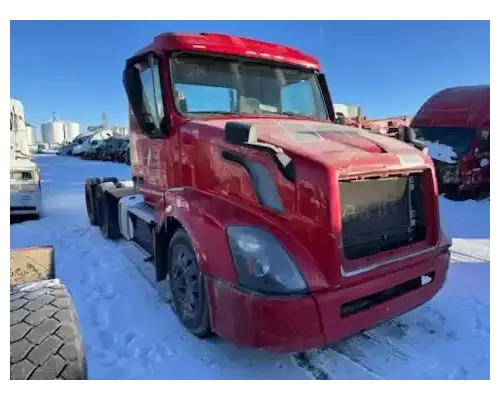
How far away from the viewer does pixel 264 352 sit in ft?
9.92

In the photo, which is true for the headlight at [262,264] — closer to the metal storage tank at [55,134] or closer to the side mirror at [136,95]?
the side mirror at [136,95]

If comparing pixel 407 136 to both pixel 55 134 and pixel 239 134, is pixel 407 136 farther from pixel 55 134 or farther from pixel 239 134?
pixel 55 134

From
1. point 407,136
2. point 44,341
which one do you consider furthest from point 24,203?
point 407,136

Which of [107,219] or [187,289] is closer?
[187,289]

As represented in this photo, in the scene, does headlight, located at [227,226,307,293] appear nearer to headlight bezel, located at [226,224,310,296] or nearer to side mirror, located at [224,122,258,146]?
headlight bezel, located at [226,224,310,296]

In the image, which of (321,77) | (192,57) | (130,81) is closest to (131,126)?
(130,81)

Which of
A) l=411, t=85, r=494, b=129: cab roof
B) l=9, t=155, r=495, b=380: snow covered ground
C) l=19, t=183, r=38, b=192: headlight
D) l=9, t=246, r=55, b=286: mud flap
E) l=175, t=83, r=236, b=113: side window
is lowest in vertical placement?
l=9, t=155, r=495, b=380: snow covered ground

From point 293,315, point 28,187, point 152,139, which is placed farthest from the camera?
point 28,187

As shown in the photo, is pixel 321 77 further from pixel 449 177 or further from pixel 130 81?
pixel 449 177

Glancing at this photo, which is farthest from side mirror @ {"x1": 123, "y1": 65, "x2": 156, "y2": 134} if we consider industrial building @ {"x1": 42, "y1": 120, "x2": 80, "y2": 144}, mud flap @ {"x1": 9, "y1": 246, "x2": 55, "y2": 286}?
industrial building @ {"x1": 42, "y1": 120, "x2": 80, "y2": 144}

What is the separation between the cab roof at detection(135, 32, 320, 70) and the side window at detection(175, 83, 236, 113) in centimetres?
33

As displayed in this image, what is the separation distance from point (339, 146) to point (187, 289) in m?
1.68

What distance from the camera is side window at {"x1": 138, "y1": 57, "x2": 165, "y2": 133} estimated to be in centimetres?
359

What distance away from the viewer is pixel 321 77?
438 cm
